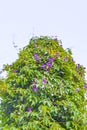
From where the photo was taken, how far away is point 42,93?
15.4 ft

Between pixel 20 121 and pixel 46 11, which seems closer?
pixel 20 121

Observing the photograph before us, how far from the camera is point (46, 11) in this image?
8258 millimetres

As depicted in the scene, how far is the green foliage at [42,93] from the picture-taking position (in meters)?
4.58

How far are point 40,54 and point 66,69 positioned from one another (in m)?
0.46

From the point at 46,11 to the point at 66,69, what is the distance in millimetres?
3539

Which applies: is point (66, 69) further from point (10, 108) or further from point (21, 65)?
point (10, 108)

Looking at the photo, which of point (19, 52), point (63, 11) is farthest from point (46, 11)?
point (19, 52)

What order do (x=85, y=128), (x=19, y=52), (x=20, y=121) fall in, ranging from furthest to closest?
(x=19, y=52), (x=85, y=128), (x=20, y=121)

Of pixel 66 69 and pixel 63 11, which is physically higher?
pixel 63 11

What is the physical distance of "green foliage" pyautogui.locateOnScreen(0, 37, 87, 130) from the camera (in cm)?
458

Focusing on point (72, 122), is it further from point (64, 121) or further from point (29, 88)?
point (29, 88)

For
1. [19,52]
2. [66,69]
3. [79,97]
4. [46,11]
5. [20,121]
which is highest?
[46,11]

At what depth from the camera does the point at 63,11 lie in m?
8.55

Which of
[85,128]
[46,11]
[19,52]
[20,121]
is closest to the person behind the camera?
[20,121]
